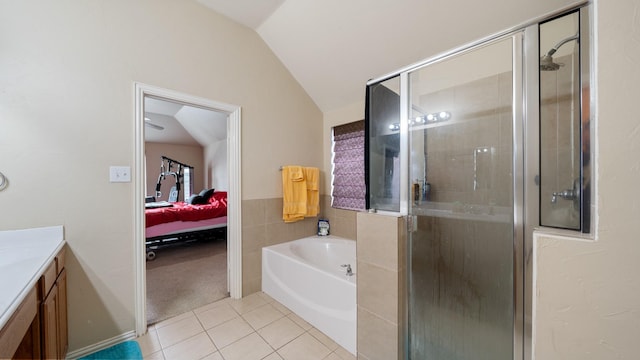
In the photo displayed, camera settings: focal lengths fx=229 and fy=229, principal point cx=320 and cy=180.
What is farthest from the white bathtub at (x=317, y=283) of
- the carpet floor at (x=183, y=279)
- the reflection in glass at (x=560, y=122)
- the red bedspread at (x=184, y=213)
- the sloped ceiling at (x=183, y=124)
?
the sloped ceiling at (x=183, y=124)

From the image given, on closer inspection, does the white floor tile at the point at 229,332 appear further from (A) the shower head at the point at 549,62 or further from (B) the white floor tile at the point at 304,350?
(A) the shower head at the point at 549,62

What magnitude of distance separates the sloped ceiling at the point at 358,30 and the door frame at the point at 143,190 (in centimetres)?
89

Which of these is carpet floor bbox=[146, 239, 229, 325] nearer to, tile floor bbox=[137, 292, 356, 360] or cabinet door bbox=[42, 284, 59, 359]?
tile floor bbox=[137, 292, 356, 360]

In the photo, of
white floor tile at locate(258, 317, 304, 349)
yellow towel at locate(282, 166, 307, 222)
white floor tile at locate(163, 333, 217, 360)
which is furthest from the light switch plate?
white floor tile at locate(258, 317, 304, 349)

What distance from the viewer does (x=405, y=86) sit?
4.36 feet

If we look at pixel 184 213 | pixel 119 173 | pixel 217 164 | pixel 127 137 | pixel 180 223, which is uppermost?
pixel 217 164

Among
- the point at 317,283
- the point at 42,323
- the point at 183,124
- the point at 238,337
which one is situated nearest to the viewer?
the point at 42,323

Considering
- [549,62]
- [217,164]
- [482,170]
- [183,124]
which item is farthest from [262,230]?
[183,124]

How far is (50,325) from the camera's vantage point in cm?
112

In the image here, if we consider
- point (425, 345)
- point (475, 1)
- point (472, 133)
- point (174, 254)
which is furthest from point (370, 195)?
point (174, 254)

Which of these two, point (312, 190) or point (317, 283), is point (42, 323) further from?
point (312, 190)

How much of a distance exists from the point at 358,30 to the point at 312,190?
1723 mm

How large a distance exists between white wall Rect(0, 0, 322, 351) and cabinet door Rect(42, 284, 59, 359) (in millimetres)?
370

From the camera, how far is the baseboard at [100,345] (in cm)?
152
